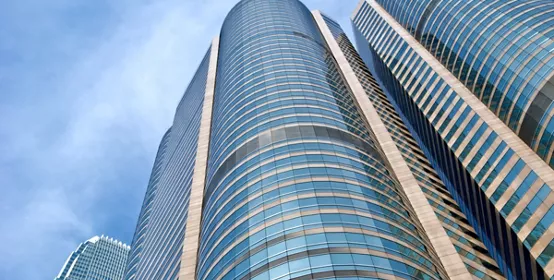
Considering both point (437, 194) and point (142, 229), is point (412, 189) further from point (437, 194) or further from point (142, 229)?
point (142, 229)

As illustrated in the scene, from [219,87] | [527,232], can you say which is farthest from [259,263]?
[219,87]

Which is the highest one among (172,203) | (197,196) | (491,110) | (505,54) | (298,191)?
(505,54)

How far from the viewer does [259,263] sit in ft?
135

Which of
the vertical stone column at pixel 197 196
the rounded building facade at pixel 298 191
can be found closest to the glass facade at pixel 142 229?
the vertical stone column at pixel 197 196

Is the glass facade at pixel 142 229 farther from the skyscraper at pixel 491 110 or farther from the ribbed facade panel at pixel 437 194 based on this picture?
the skyscraper at pixel 491 110

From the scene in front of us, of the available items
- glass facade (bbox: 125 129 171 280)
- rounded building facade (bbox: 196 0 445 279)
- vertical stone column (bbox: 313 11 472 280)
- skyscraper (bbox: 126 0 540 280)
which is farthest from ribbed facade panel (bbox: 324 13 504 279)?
glass facade (bbox: 125 129 171 280)

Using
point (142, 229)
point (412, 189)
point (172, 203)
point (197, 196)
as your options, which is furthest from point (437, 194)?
point (142, 229)

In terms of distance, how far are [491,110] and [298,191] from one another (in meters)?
33.1

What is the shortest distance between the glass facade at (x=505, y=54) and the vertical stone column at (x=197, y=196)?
3900cm

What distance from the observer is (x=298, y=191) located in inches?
1875

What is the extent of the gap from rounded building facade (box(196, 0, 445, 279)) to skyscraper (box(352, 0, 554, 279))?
35.9ft

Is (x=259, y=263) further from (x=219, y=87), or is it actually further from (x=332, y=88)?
(x=219, y=87)

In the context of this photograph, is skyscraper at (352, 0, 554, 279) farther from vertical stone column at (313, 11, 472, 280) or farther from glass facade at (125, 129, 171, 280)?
glass facade at (125, 129, 171, 280)

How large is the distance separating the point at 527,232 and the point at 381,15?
75049mm
